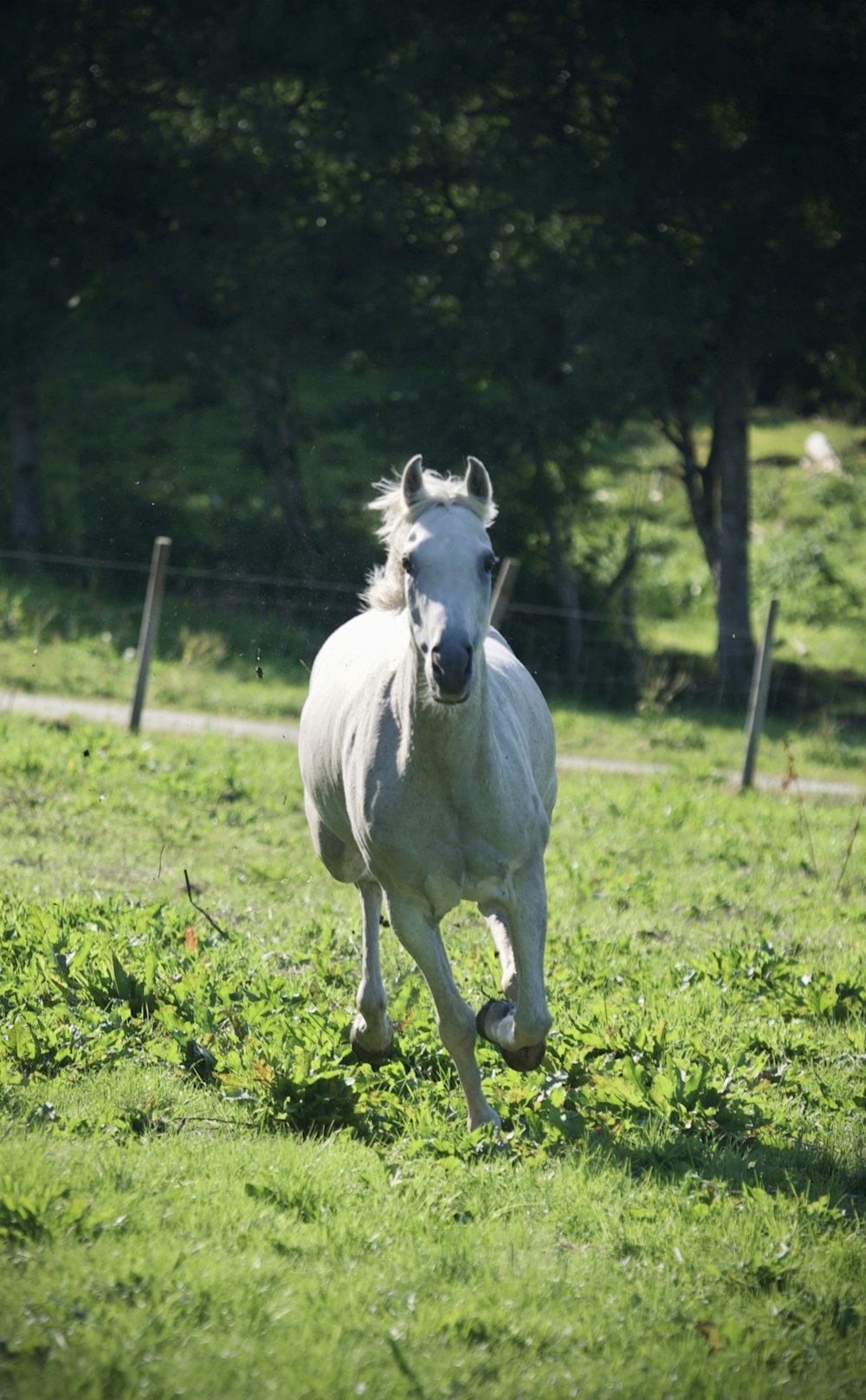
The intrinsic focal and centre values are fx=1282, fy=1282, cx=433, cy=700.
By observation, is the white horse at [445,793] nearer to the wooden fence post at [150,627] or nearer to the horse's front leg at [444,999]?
the horse's front leg at [444,999]

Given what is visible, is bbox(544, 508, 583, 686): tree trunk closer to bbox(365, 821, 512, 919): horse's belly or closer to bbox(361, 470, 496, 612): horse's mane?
bbox(361, 470, 496, 612): horse's mane

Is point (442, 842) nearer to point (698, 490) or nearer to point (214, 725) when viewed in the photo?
point (214, 725)

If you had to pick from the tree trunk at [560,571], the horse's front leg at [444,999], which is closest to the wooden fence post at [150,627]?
the horse's front leg at [444,999]

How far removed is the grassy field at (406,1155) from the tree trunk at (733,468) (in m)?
13.1

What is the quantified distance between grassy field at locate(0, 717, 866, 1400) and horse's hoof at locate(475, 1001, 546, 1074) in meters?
0.15

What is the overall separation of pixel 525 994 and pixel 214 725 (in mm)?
9760

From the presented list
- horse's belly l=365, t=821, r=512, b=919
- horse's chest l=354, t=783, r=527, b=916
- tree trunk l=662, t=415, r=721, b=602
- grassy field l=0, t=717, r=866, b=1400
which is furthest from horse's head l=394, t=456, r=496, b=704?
tree trunk l=662, t=415, r=721, b=602

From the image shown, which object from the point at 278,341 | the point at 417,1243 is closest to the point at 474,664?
the point at 417,1243

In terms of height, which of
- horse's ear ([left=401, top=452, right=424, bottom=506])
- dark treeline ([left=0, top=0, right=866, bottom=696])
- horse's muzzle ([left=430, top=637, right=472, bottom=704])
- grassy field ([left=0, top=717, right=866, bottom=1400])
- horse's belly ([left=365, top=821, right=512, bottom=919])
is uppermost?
dark treeline ([left=0, top=0, right=866, bottom=696])

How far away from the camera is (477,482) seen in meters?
4.62

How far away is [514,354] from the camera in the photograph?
20.9 meters

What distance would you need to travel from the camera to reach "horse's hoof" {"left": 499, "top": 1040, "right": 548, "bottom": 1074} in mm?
4879

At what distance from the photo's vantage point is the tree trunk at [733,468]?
68.1 feet

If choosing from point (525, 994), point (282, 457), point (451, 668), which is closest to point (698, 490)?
point (282, 457)
